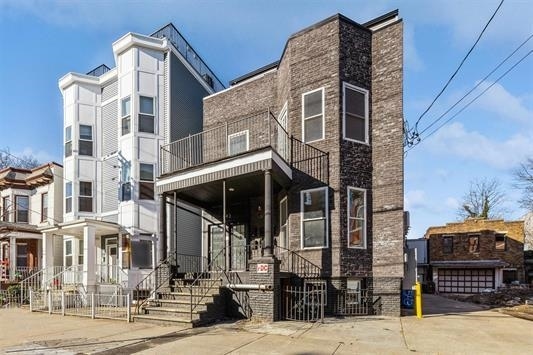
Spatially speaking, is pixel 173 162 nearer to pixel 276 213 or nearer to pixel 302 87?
pixel 276 213

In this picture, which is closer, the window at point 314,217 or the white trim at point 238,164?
the white trim at point 238,164

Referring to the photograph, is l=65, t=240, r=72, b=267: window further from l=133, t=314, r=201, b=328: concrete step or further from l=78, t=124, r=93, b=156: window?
l=133, t=314, r=201, b=328: concrete step

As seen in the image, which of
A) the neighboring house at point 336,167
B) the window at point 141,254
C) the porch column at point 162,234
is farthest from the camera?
the window at point 141,254

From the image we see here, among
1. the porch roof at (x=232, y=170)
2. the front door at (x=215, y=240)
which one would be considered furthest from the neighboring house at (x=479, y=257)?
the porch roof at (x=232, y=170)

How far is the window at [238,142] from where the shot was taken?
16.1 meters

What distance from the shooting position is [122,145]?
18875 millimetres

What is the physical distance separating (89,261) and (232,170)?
335 inches

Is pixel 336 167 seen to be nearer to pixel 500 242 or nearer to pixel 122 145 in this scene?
pixel 122 145

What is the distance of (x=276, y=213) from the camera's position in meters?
14.8

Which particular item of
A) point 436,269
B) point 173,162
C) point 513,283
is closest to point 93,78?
point 173,162

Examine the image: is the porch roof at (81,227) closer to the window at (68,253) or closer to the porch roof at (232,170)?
the window at (68,253)

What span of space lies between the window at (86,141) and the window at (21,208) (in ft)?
22.4

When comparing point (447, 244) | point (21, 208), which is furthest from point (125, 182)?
point (447, 244)

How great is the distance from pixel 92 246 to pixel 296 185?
9.35m
